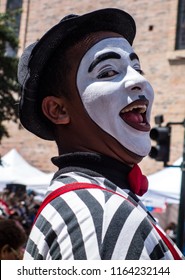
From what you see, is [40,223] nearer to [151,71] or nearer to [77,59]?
[77,59]

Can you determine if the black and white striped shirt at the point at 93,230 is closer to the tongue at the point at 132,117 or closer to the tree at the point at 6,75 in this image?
the tongue at the point at 132,117

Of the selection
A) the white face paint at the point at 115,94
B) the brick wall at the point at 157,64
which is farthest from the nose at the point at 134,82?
the brick wall at the point at 157,64

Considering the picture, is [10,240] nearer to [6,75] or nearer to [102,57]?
[102,57]

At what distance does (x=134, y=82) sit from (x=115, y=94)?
3.2 inches

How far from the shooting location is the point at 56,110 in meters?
1.76

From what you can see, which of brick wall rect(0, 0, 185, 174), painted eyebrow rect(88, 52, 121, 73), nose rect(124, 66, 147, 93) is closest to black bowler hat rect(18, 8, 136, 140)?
painted eyebrow rect(88, 52, 121, 73)

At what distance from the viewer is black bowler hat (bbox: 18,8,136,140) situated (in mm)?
1719

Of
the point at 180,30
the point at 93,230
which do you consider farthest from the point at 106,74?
the point at 180,30

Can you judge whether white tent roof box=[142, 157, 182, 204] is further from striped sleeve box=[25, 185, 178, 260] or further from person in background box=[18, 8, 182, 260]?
striped sleeve box=[25, 185, 178, 260]

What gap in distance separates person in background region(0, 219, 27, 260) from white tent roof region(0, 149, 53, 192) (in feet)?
26.0

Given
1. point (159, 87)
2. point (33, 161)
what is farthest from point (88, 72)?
point (33, 161)

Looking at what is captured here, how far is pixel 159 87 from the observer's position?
14.9 meters

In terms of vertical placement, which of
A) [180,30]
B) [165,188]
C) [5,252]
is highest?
[5,252]

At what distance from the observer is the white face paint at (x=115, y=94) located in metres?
1.67
